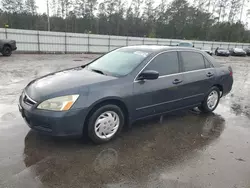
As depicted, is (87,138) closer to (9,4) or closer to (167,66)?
(167,66)

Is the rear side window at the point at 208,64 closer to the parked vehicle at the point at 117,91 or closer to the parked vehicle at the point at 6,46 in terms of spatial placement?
the parked vehicle at the point at 117,91

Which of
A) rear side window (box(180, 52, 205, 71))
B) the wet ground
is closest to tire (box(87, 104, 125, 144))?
the wet ground

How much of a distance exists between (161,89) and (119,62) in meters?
0.95

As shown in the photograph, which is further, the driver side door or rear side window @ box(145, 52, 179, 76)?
rear side window @ box(145, 52, 179, 76)

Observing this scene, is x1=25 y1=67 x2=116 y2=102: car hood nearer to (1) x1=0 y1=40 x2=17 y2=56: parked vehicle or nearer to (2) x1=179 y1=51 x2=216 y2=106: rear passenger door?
(2) x1=179 y1=51 x2=216 y2=106: rear passenger door

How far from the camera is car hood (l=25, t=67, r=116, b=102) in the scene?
316 centimetres

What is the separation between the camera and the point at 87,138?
354cm

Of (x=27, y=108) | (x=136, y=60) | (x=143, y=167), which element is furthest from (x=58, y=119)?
(x=136, y=60)

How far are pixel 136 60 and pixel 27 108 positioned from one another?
201 cm

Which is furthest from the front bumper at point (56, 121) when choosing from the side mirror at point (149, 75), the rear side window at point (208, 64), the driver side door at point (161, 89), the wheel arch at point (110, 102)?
the rear side window at point (208, 64)

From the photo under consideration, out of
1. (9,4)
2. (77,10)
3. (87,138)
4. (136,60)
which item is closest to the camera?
(87,138)

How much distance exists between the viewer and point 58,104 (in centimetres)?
306

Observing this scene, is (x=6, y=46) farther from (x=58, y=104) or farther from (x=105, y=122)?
(x=105, y=122)

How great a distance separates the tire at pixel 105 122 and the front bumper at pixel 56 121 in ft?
0.58
